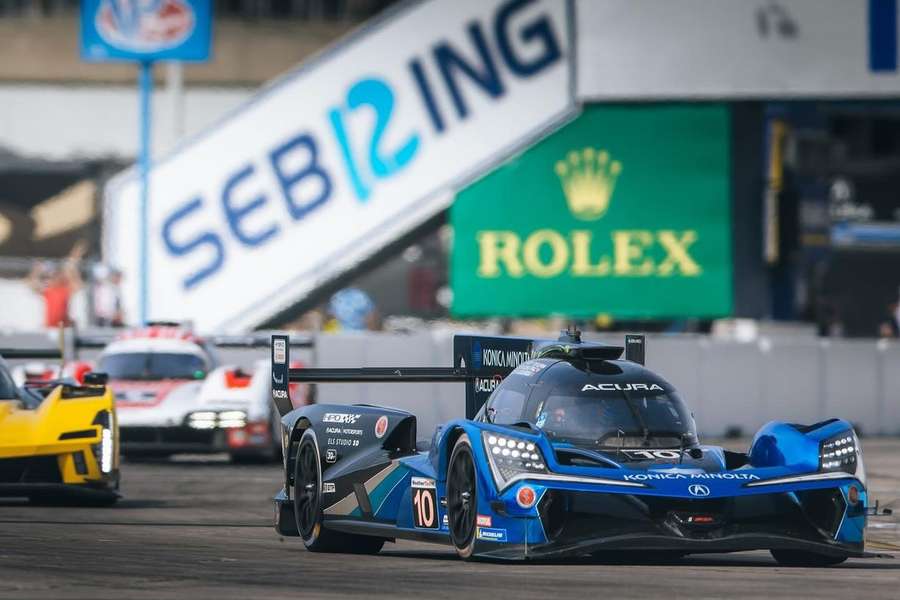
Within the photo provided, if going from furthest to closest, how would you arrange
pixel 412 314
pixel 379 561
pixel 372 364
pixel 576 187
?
1. pixel 412 314
2. pixel 576 187
3. pixel 372 364
4. pixel 379 561

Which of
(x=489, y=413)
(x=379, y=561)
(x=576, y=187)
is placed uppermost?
(x=576, y=187)

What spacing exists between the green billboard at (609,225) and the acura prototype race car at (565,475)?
20470mm

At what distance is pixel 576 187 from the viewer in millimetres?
33781

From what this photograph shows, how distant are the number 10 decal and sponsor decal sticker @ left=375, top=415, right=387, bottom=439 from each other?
2.21 ft

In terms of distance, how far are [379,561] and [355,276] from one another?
2153 cm

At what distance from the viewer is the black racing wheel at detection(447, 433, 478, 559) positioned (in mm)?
10758

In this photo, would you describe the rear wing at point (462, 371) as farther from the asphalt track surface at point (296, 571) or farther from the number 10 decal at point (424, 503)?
the number 10 decal at point (424, 503)

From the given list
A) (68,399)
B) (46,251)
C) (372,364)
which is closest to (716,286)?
(372,364)

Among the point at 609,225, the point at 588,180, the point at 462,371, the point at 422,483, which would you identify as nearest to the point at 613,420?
the point at 422,483

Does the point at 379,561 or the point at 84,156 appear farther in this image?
the point at 84,156

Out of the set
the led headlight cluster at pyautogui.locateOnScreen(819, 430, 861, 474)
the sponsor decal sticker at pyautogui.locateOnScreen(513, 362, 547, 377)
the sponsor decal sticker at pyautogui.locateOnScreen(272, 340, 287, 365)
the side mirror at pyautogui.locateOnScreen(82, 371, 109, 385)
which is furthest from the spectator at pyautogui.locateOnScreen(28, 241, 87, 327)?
the led headlight cluster at pyautogui.locateOnScreen(819, 430, 861, 474)

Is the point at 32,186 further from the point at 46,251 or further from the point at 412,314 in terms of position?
the point at 412,314

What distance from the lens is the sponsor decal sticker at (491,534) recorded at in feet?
34.3

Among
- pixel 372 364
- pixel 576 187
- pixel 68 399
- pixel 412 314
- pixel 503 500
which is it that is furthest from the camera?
pixel 412 314
